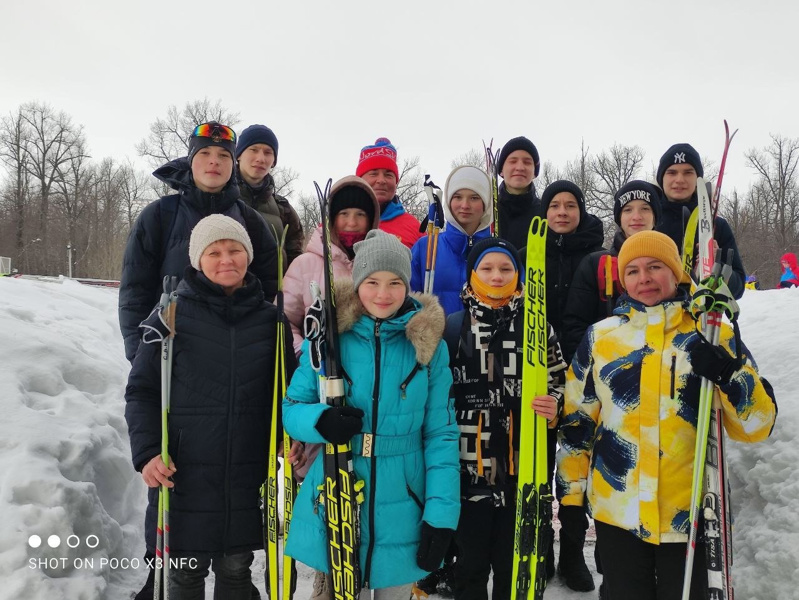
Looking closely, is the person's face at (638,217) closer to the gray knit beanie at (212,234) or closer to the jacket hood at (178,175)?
the gray knit beanie at (212,234)

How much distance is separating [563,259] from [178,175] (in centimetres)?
265

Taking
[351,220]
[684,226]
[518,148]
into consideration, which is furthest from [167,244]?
[684,226]

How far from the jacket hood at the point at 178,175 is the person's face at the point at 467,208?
1561 mm

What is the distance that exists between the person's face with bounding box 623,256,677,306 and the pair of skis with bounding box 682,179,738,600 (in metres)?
0.18

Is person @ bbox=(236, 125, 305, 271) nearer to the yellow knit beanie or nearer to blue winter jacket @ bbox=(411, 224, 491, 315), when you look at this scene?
blue winter jacket @ bbox=(411, 224, 491, 315)

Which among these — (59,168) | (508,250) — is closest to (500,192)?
(508,250)

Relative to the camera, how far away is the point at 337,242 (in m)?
3.37

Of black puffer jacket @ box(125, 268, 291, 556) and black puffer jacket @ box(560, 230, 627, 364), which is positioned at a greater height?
black puffer jacket @ box(560, 230, 627, 364)

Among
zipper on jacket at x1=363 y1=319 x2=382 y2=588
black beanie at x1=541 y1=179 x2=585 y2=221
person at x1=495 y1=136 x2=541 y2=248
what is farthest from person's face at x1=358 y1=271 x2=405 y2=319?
person at x1=495 y1=136 x2=541 y2=248

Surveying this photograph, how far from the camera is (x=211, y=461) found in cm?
260

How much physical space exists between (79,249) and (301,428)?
5373 centimetres

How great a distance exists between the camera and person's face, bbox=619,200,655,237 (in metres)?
3.58

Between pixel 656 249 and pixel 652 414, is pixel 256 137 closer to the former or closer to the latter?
pixel 656 249

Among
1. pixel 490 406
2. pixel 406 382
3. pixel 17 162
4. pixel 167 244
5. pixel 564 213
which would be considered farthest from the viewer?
pixel 17 162
